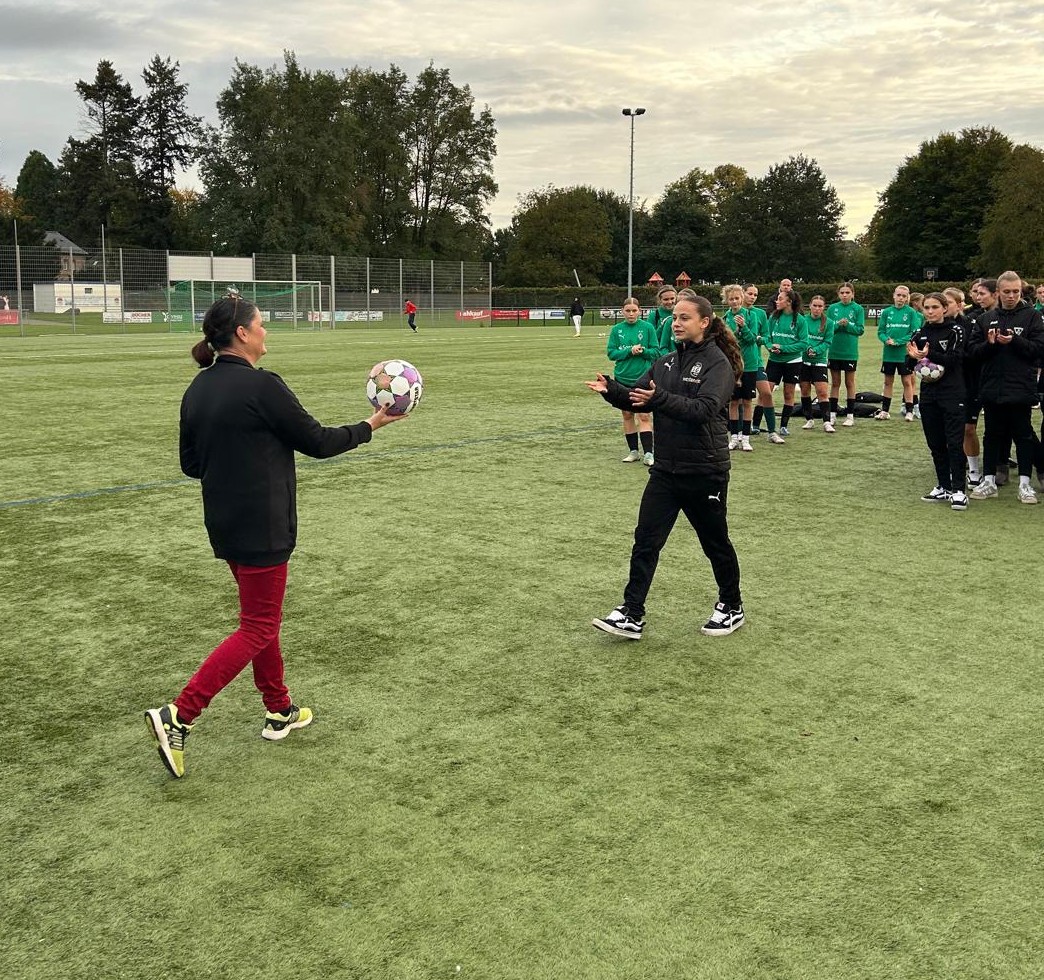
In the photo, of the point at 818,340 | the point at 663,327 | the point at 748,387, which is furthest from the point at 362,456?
the point at 818,340

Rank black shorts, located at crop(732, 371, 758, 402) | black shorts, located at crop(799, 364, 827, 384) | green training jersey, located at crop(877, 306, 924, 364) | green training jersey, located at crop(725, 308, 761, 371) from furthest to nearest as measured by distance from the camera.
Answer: green training jersey, located at crop(877, 306, 924, 364), black shorts, located at crop(799, 364, 827, 384), black shorts, located at crop(732, 371, 758, 402), green training jersey, located at crop(725, 308, 761, 371)

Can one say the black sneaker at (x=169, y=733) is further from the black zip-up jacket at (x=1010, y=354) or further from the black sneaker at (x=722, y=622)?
the black zip-up jacket at (x=1010, y=354)

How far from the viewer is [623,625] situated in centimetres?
567

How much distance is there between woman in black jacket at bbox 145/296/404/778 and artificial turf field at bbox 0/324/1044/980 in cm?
44

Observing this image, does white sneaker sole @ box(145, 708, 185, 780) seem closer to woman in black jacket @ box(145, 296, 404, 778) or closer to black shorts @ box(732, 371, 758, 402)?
woman in black jacket @ box(145, 296, 404, 778)

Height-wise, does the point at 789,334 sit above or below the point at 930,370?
above

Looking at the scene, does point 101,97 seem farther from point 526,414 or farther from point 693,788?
point 693,788

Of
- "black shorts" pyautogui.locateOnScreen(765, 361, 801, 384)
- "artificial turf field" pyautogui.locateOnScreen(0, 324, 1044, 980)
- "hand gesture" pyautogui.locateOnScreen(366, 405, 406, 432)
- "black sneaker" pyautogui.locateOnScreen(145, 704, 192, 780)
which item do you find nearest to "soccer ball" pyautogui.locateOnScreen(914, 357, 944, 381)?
"artificial turf field" pyautogui.locateOnScreen(0, 324, 1044, 980)

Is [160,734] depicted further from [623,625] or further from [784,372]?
[784,372]

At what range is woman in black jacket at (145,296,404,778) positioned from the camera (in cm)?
396

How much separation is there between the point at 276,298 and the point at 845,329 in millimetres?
36987

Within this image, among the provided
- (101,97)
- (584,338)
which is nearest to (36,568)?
(584,338)

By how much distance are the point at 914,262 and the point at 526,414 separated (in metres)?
77.7

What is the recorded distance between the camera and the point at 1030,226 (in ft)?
221
